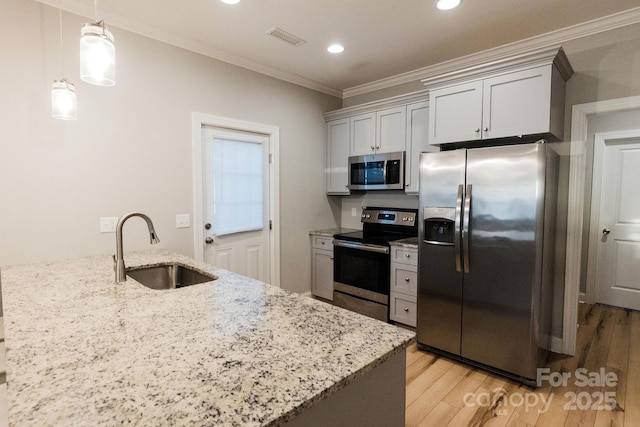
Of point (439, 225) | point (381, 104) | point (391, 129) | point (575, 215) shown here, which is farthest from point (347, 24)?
point (575, 215)

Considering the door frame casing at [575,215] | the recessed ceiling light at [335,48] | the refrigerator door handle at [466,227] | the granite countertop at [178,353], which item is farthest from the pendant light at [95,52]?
the door frame casing at [575,215]

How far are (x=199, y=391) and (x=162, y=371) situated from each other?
152 mm

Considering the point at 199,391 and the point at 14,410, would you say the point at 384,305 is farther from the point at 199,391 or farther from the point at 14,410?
the point at 14,410

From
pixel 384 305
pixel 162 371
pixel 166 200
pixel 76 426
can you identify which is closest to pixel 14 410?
pixel 76 426

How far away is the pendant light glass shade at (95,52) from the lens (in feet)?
4.40

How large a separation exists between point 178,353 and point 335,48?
2.85 meters

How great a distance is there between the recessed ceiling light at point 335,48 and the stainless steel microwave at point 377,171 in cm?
114

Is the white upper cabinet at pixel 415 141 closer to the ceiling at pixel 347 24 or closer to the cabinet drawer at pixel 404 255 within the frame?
the ceiling at pixel 347 24

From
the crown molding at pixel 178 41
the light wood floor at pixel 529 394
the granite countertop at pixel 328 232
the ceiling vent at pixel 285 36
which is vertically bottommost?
the light wood floor at pixel 529 394

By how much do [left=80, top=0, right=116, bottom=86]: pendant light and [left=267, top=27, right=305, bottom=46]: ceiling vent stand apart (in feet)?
5.08

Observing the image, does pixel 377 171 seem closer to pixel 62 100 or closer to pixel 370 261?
pixel 370 261

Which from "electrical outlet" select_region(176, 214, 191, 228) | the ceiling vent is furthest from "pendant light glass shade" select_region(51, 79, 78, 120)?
the ceiling vent

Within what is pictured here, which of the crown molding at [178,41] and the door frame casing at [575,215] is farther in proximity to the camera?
the door frame casing at [575,215]

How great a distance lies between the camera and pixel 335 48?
2965 mm
